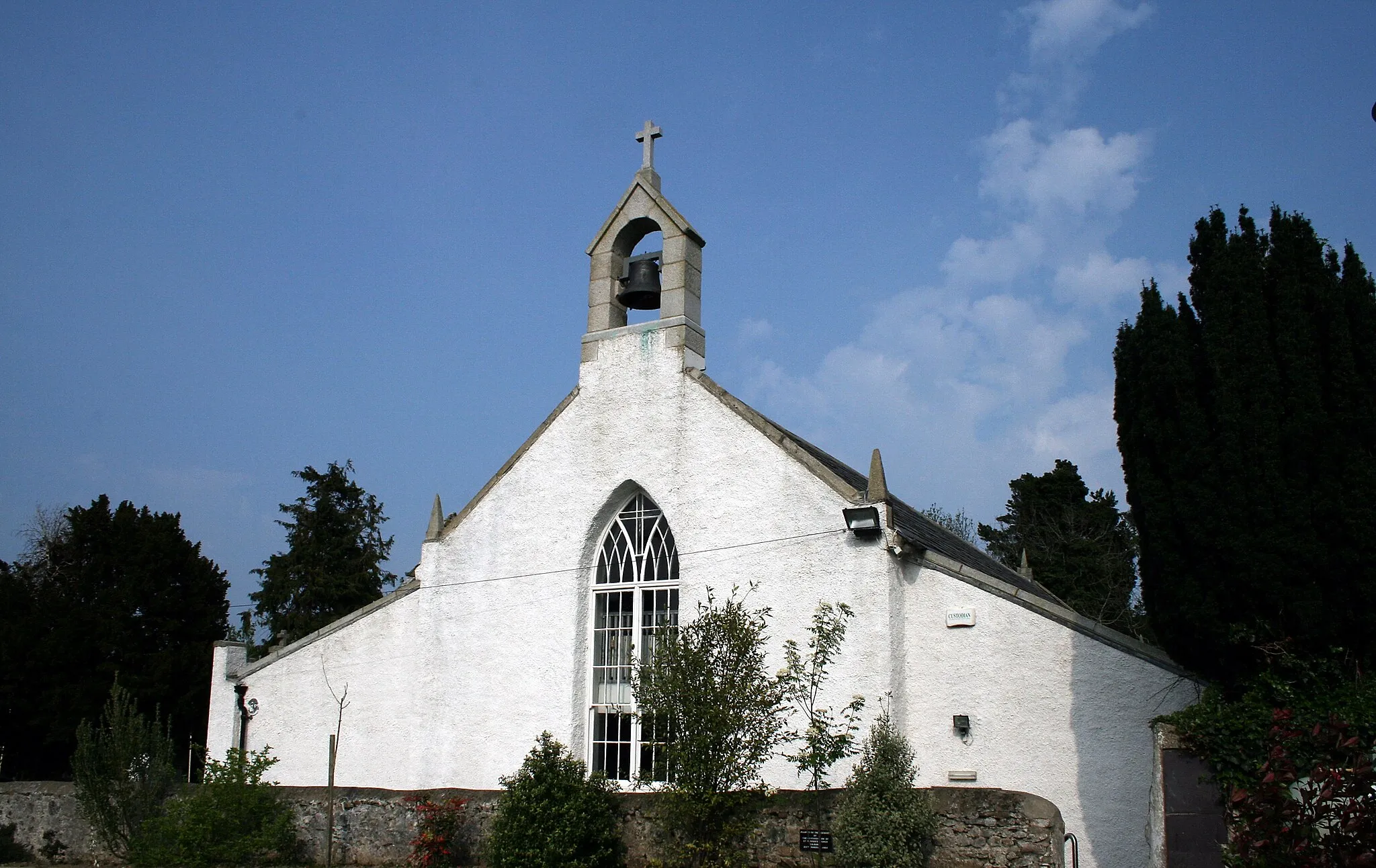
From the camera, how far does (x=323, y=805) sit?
1634 cm

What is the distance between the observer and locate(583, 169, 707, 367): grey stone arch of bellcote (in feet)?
60.2

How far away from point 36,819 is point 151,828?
362cm

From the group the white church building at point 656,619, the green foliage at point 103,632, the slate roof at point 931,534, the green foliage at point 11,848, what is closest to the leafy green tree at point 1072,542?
the slate roof at point 931,534

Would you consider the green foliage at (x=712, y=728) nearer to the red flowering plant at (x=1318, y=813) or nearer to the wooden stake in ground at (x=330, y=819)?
the wooden stake in ground at (x=330, y=819)

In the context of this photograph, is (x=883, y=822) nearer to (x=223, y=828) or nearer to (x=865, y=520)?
(x=865, y=520)

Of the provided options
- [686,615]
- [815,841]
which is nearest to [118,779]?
[686,615]

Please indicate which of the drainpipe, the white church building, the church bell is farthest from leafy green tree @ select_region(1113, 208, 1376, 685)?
the drainpipe

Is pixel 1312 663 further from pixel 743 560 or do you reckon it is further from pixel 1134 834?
pixel 743 560

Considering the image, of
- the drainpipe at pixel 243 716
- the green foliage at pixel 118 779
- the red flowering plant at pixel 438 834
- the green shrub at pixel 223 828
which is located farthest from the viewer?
the drainpipe at pixel 243 716

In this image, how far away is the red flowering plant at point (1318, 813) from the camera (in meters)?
7.32

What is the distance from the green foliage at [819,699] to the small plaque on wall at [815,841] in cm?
67

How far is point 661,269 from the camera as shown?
18969 millimetres

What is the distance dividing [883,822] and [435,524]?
33.5 ft

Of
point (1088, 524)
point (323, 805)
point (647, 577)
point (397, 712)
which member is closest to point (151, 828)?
point (323, 805)
